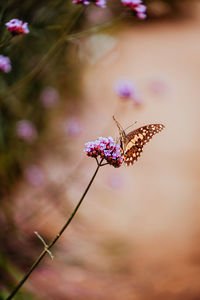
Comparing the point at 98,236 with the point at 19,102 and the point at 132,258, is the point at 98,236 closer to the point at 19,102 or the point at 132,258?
the point at 132,258

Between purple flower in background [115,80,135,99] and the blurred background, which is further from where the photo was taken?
the blurred background

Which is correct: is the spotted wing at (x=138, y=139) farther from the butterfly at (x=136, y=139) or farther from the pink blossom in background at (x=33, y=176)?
the pink blossom in background at (x=33, y=176)

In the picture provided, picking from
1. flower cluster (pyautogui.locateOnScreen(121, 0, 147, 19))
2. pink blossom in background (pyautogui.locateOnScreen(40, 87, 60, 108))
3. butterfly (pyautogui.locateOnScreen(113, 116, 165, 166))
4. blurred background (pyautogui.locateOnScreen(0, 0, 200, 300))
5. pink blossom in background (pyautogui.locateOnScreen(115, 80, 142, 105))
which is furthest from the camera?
pink blossom in background (pyautogui.locateOnScreen(40, 87, 60, 108))

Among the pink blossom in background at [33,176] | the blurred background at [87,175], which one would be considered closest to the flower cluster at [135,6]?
the blurred background at [87,175]

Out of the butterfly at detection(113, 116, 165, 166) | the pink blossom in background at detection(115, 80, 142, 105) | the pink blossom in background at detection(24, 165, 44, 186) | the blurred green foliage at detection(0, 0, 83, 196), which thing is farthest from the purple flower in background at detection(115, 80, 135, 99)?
the pink blossom in background at detection(24, 165, 44, 186)

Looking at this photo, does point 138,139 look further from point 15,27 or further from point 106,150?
point 15,27

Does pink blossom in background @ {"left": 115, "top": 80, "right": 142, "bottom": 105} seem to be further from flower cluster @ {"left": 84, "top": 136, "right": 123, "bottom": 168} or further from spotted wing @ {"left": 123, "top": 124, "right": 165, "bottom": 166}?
flower cluster @ {"left": 84, "top": 136, "right": 123, "bottom": 168}

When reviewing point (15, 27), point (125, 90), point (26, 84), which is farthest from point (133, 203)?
point (15, 27)
